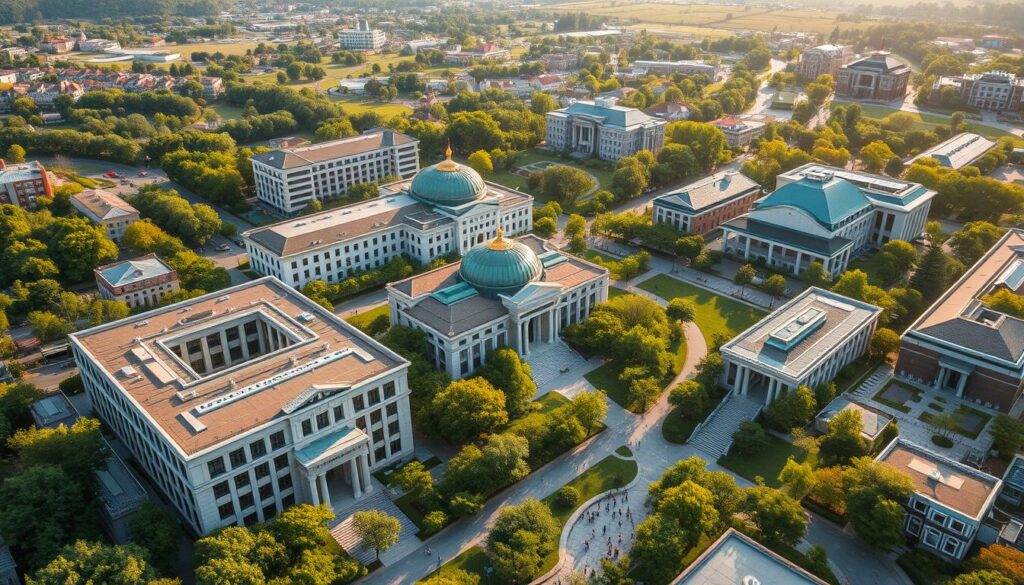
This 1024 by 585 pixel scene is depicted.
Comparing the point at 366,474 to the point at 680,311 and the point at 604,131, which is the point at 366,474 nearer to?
the point at 680,311

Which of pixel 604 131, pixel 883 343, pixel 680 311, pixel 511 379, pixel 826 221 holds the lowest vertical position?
pixel 883 343

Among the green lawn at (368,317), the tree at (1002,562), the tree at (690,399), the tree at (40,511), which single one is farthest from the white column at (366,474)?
the tree at (1002,562)

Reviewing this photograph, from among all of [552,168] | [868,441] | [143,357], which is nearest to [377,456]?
[143,357]

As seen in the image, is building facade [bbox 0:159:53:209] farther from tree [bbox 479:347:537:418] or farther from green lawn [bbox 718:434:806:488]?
green lawn [bbox 718:434:806:488]

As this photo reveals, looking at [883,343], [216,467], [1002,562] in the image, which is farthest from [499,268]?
[1002,562]

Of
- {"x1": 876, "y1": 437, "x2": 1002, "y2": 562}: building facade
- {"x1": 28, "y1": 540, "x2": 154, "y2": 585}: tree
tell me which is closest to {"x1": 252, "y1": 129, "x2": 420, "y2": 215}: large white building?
{"x1": 28, "y1": 540, "x2": 154, "y2": 585}: tree

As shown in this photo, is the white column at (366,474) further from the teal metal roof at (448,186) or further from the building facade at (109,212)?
the building facade at (109,212)

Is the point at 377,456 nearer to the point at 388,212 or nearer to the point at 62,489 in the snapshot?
the point at 62,489
